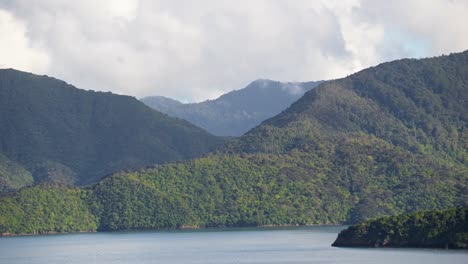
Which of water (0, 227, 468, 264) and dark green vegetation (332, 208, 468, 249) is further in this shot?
dark green vegetation (332, 208, 468, 249)

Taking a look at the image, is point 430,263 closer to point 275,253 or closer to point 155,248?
point 275,253

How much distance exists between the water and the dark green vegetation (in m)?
3.24

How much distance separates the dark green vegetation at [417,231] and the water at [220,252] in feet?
10.6

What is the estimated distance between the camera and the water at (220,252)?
5098 inches

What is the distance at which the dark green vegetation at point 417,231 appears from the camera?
133375mm

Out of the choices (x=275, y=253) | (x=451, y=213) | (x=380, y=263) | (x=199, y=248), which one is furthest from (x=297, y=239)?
(x=380, y=263)

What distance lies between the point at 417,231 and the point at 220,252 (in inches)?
1200

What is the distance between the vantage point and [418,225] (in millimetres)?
141250

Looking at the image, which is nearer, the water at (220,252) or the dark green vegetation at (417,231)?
the water at (220,252)

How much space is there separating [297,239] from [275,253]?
35.5 metres

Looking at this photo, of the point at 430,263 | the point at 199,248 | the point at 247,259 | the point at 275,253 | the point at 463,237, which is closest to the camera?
the point at 430,263

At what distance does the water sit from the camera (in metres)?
130

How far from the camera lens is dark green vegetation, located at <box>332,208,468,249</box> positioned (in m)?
133

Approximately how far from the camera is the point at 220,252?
510 feet
